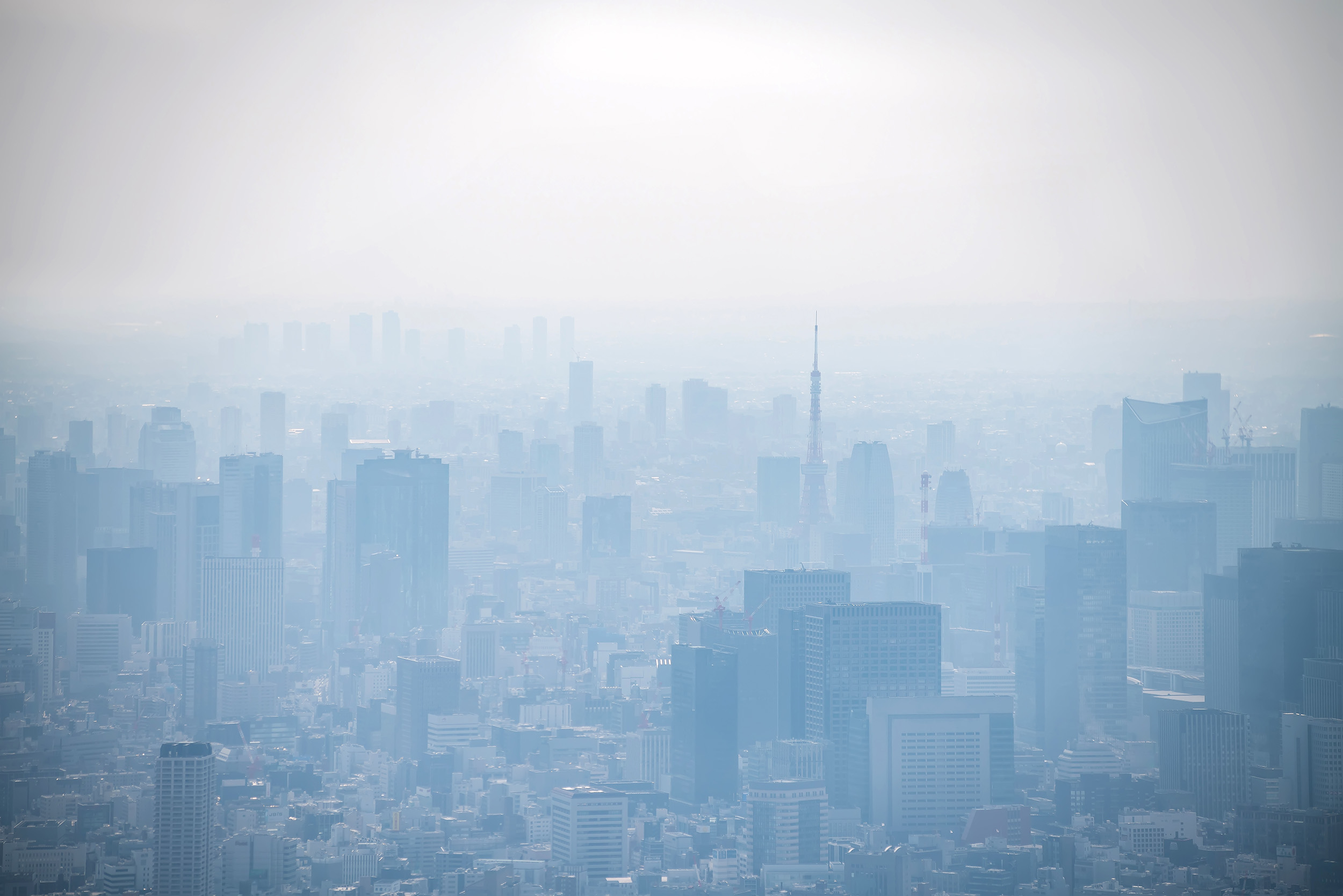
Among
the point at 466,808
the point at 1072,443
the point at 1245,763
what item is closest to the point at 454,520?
the point at 1072,443

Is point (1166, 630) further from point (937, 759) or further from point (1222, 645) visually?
point (937, 759)

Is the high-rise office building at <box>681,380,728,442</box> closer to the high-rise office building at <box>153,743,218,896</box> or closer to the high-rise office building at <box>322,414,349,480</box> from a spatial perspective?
the high-rise office building at <box>322,414,349,480</box>

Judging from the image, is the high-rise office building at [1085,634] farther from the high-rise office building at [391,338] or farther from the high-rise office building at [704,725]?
the high-rise office building at [391,338]


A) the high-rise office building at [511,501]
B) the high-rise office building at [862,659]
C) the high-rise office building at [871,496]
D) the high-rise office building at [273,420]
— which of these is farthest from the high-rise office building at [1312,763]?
the high-rise office building at [273,420]

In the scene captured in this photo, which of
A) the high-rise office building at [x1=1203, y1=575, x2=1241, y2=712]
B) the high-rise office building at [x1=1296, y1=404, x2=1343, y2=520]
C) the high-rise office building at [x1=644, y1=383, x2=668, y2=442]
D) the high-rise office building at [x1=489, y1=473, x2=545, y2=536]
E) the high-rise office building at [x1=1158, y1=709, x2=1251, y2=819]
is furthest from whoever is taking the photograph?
the high-rise office building at [x1=489, y1=473, x2=545, y2=536]

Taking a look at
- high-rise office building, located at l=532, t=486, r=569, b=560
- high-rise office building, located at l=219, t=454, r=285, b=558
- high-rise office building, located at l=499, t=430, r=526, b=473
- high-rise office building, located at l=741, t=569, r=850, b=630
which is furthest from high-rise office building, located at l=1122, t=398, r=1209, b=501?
high-rise office building, located at l=219, t=454, r=285, b=558

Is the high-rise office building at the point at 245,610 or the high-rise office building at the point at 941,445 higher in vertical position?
the high-rise office building at the point at 941,445
